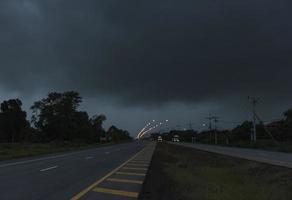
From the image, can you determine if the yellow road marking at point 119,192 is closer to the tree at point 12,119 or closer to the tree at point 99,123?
the tree at point 12,119

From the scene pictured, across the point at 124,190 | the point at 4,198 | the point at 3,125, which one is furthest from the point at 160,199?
the point at 3,125

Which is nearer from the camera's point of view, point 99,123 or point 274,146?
point 274,146

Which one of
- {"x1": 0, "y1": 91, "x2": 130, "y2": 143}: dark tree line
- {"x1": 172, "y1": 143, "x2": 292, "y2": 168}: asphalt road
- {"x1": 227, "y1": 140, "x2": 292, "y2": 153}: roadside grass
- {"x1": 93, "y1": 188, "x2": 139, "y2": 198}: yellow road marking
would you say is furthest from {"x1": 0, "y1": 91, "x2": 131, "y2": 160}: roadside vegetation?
{"x1": 93, "y1": 188, "x2": 139, "y2": 198}: yellow road marking

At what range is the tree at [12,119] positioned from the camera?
129m

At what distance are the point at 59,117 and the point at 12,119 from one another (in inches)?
414

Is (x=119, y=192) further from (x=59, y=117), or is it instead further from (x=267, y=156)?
(x=59, y=117)

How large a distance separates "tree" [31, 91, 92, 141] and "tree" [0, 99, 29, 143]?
3.26 m

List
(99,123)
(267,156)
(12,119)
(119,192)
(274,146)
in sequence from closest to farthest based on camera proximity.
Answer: (119,192), (267,156), (274,146), (12,119), (99,123)

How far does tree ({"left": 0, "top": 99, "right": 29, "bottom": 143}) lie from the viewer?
129375 mm

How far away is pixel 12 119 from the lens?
130 metres

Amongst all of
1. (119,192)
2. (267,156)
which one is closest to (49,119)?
(267,156)

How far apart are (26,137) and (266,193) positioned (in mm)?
132478

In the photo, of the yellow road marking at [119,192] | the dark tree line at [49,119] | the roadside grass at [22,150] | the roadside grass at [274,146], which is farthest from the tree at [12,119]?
the yellow road marking at [119,192]

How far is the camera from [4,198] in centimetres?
1425
